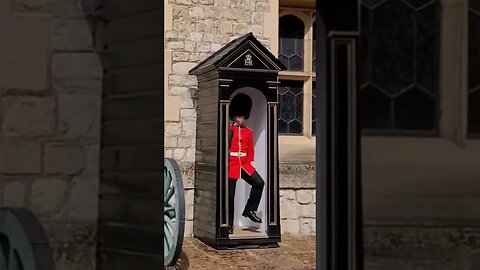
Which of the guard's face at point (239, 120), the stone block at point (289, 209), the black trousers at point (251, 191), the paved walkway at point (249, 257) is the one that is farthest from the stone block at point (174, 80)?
the stone block at point (289, 209)

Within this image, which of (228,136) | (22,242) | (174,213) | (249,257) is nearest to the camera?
(22,242)

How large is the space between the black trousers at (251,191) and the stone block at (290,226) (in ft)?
2.00

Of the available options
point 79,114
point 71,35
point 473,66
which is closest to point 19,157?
point 79,114

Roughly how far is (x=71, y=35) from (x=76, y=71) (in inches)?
4.3

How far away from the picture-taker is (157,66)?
1.99 meters

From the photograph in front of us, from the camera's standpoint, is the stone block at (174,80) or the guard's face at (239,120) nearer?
the guard's face at (239,120)

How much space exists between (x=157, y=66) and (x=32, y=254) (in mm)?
653

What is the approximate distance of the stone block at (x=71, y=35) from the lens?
1958 mm

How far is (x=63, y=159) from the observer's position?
1.97m

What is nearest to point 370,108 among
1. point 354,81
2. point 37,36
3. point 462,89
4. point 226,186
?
point 354,81

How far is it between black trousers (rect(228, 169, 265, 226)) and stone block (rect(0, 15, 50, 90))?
3636 millimetres

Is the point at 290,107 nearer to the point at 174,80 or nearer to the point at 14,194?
the point at 174,80

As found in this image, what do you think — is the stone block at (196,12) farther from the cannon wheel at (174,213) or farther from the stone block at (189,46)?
the cannon wheel at (174,213)

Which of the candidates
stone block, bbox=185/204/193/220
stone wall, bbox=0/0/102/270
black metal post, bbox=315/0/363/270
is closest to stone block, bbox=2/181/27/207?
stone wall, bbox=0/0/102/270
